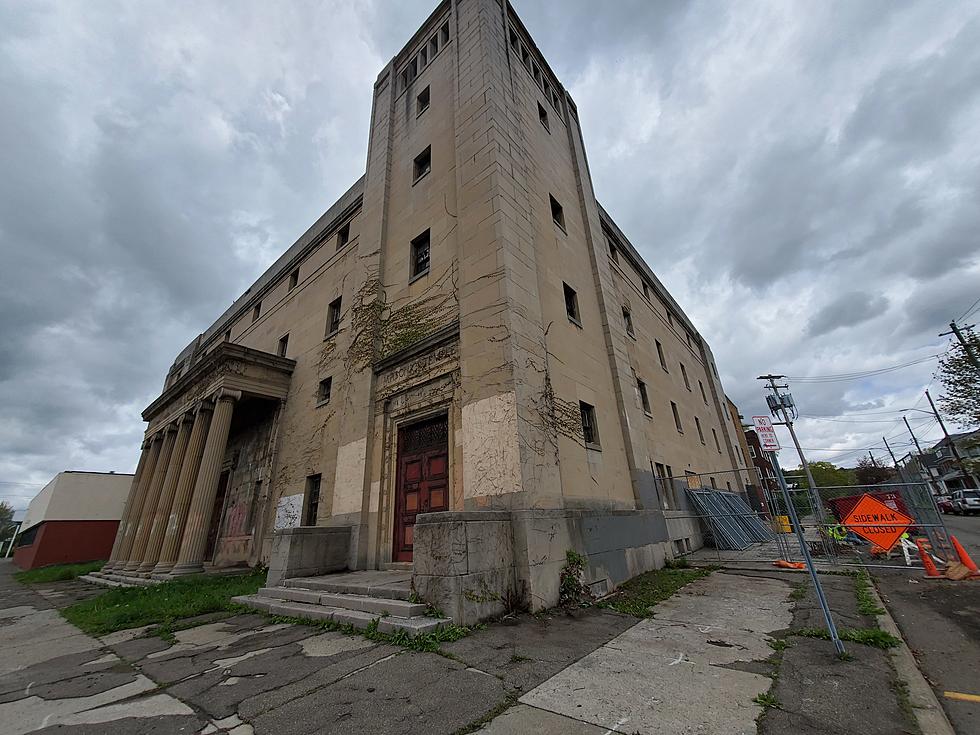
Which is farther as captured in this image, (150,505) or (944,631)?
(150,505)

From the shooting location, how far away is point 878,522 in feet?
29.1

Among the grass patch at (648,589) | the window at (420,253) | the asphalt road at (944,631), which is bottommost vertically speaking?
the asphalt road at (944,631)

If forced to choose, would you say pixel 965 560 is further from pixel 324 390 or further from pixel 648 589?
pixel 324 390

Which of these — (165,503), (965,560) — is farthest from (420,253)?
(965,560)

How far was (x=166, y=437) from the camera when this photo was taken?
18938mm

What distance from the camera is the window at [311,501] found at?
13.2 metres

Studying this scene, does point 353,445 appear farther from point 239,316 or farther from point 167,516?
point 239,316

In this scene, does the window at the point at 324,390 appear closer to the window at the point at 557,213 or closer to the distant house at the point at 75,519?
the window at the point at 557,213

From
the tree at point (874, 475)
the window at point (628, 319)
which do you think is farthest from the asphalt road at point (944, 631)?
the tree at point (874, 475)

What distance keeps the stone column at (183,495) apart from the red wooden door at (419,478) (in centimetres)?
948

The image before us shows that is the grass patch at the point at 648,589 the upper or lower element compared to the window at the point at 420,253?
lower

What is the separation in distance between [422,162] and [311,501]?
12.4 metres

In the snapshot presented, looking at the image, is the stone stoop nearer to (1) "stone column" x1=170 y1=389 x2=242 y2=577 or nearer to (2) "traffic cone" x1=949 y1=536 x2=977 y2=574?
(1) "stone column" x1=170 y1=389 x2=242 y2=577

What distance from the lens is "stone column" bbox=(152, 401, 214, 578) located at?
1403 cm
